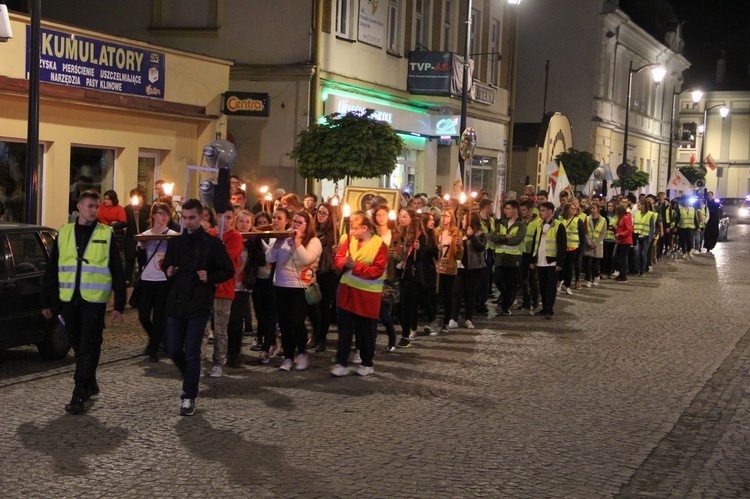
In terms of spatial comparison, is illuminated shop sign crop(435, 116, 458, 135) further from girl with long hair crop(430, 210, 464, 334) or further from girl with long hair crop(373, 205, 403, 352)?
girl with long hair crop(373, 205, 403, 352)

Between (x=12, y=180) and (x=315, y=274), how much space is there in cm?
784

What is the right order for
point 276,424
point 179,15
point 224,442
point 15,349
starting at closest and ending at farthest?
1. point 224,442
2. point 276,424
3. point 15,349
4. point 179,15

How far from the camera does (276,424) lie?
29.1ft

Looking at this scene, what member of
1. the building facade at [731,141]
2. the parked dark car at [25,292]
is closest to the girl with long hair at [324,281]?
the parked dark car at [25,292]

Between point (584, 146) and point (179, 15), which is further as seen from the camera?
point (584, 146)

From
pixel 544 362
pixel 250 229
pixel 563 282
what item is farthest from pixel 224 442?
pixel 563 282

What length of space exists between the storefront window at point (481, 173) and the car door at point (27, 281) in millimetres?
24484

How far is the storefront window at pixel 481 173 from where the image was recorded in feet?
117

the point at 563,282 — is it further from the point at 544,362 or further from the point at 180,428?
the point at 180,428

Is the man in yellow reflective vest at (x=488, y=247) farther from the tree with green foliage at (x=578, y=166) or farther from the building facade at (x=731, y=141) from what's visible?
the building facade at (x=731, y=141)

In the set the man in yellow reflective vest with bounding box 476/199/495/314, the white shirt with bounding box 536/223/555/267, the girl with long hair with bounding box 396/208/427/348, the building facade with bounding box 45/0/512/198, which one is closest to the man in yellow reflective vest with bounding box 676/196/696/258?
the building facade with bounding box 45/0/512/198

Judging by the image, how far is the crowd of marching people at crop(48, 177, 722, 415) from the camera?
9.25 m

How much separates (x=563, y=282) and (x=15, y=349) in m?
12.1

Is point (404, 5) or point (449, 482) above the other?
point (404, 5)
